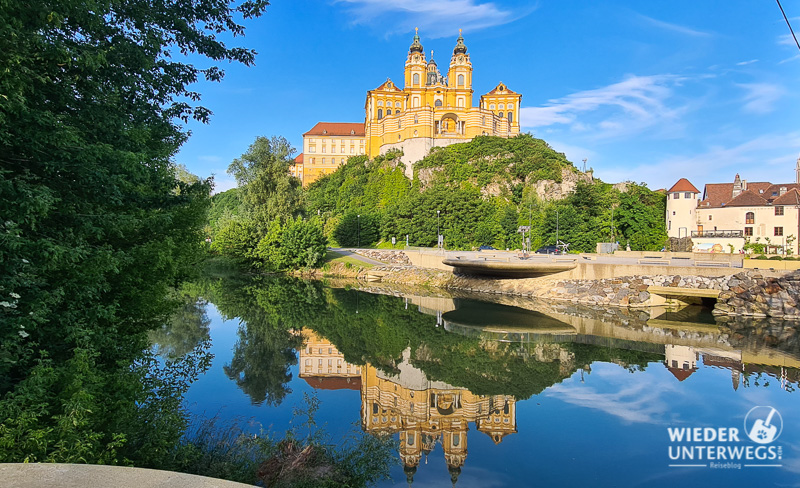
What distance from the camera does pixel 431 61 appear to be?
306ft

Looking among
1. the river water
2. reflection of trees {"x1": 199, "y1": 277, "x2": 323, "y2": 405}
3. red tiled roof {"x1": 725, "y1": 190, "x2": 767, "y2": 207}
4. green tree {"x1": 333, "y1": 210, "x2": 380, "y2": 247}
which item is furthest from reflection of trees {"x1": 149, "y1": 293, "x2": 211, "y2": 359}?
red tiled roof {"x1": 725, "y1": 190, "x2": 767, "y2": 207}

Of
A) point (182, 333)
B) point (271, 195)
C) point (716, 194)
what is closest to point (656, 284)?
point (182, 333)

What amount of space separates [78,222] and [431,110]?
7450 cm

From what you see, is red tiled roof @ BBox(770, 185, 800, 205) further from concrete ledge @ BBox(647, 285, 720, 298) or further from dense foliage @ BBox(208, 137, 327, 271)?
dense foliage @ BBox(208, 137, 327, 271)

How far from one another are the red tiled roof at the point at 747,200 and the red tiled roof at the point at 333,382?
160 ft

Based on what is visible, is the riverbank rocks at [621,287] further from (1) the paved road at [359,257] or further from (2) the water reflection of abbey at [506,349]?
(1) the paved road at [359,257]

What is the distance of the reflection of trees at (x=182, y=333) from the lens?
17.2 m

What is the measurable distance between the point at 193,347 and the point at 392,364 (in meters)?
7.30

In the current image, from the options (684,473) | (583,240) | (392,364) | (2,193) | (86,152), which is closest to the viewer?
(2,193)

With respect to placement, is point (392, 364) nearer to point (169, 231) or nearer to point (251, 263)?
point (169, 231)

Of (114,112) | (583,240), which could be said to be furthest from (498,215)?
(114,112)

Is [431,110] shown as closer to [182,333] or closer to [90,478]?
[182,333]

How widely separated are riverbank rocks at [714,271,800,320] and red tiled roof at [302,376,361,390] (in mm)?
21839

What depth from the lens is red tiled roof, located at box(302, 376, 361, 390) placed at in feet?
48.1
